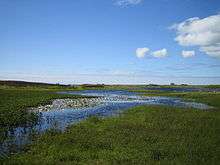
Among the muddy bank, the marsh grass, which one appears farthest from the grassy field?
the muddy bank

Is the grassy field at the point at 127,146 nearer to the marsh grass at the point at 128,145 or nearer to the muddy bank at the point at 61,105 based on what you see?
the marsh grass at the point at 128,145

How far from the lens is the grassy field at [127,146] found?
55.0ft

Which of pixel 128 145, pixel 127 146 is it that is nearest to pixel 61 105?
pixel 128 145

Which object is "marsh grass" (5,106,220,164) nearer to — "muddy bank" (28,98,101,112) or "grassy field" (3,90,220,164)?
"grassy field" (3,90,220,164)

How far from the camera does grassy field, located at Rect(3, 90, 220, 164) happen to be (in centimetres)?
1675

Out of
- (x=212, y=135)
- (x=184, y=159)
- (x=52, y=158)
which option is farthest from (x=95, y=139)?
(x=212, y=135)

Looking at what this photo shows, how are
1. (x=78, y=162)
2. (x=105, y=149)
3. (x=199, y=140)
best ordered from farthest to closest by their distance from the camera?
(x=199, y=140) < (x=105, y=149) < (x=78, y=162)

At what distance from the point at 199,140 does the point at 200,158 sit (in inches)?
183

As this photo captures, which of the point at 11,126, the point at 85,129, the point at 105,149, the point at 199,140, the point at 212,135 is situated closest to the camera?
the point at 105,149

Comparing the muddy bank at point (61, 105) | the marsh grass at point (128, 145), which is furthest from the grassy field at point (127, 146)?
the muddy bank at point (61, 105)

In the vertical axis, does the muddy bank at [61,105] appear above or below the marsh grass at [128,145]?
above

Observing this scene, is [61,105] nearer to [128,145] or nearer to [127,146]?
[128,145]

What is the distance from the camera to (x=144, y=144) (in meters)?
20.0

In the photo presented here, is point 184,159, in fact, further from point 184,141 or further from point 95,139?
point 95,139
